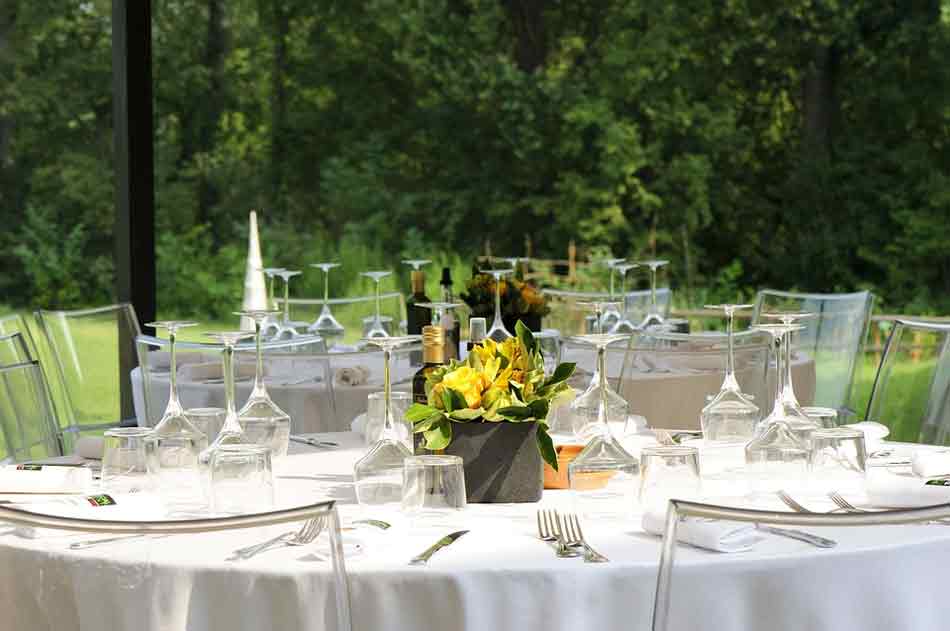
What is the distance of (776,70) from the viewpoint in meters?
9.47

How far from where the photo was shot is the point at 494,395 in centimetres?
192

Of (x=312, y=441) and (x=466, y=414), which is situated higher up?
(x=466, y=414)

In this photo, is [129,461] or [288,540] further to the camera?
[129,461]

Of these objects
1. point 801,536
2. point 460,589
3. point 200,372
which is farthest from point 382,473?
point 200,372

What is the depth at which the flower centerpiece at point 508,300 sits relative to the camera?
3.67m

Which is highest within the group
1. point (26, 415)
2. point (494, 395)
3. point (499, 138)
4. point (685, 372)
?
point (499, 138)

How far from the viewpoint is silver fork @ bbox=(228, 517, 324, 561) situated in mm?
1485

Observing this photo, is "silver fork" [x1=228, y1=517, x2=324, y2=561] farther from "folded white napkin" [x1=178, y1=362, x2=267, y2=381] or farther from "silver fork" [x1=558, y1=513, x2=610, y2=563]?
"folded white napkin" [x1=178, y1=362, x2=267, y2=381]

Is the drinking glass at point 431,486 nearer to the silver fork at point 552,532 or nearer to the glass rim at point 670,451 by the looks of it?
the silver fork at point 552,532

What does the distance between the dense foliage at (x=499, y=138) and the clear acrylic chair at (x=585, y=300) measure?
2161 millimetres

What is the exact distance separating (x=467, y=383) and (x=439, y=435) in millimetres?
84

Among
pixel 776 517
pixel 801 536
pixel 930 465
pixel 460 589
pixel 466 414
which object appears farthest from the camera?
pixel 930 465

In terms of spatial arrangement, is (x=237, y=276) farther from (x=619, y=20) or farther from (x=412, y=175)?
(x=619, y=20)

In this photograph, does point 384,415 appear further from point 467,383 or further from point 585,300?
point 585,300
